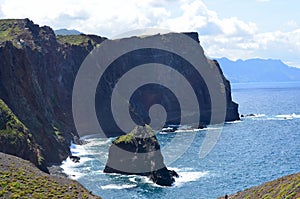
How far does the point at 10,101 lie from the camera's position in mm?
108250

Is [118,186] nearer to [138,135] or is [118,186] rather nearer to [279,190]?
[138,135]

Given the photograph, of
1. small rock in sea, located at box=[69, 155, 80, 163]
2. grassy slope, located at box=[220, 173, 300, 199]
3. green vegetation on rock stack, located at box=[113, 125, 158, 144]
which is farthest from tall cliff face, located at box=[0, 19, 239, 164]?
grassy slope, located at box=[220, 173, 300, 199]

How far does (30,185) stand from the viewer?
4647 centimetres

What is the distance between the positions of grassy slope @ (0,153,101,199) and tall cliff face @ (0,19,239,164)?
162 ft

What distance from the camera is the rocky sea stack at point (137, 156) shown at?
9962cm

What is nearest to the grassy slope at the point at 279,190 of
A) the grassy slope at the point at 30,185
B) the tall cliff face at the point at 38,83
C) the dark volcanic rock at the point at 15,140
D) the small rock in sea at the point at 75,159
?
the grassy slope at the point at 30,185

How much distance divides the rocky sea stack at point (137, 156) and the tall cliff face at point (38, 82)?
17860mm

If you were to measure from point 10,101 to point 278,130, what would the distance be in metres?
118

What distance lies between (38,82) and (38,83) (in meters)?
2.62

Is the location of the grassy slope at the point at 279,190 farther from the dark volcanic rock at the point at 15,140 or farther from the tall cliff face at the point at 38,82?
the tall cliff face at the point at 38,82

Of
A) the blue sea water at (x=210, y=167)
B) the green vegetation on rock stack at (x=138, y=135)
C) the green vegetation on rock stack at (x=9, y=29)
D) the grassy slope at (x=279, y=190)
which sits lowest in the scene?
the blue sea water at (x=210, y=167)

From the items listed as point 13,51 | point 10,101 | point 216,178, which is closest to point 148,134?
point 216,178

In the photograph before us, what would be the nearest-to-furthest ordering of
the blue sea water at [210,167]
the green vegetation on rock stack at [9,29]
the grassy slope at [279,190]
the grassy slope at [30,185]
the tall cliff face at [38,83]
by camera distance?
the grassy slope at [279,190] → the grassy slope at [30,185] → the blue sea water at [210,167] → the tall cliff face at [38,83] → the green vegetation on rock stack at [9,29]

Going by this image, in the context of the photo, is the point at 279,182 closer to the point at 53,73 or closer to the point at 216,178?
the point at 216,178
